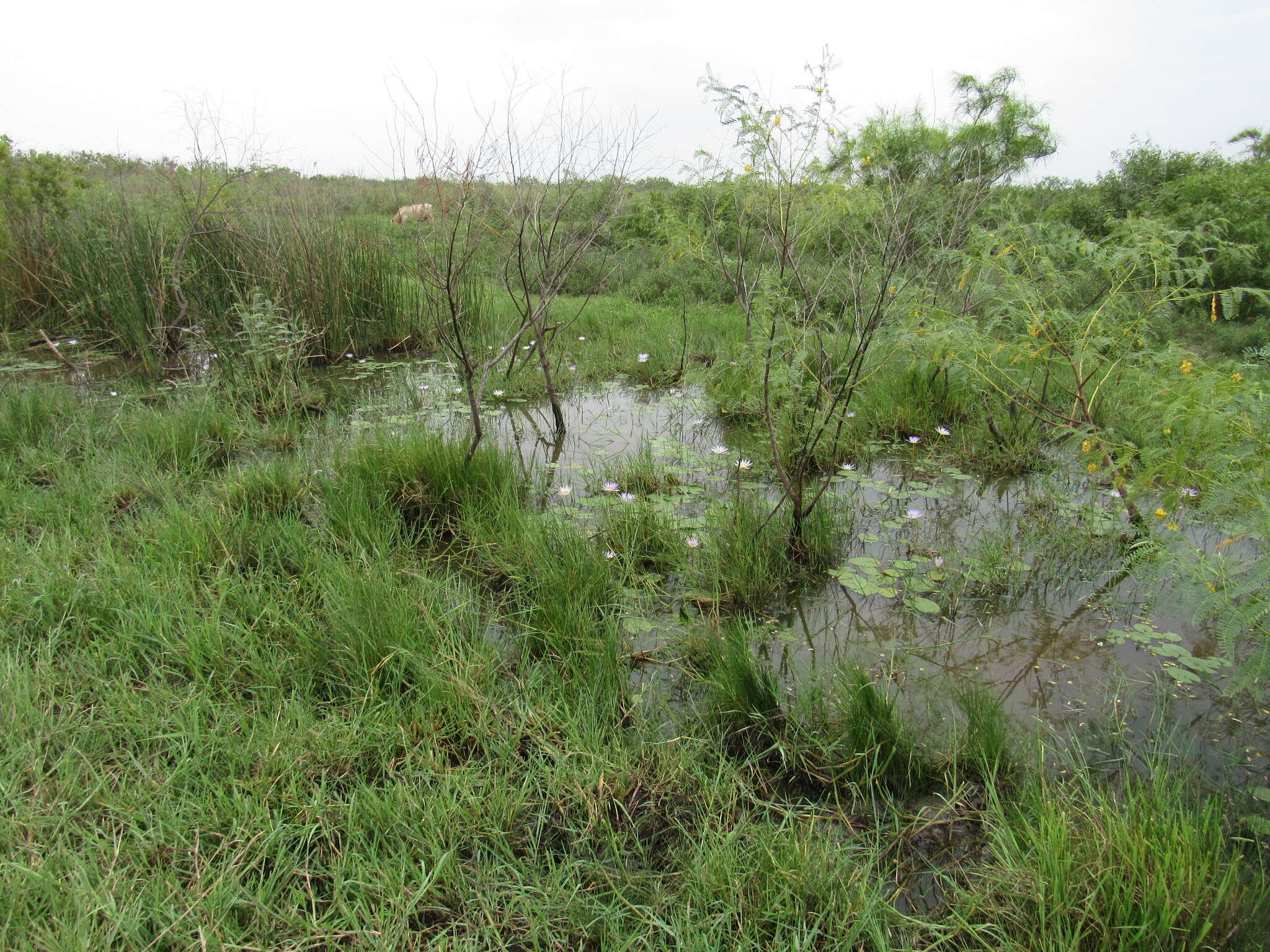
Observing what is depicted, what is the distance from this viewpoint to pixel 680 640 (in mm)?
2162

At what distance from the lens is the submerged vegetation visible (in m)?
1.33

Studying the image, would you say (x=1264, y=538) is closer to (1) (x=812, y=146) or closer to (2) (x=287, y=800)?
(1) (x=812, y=146)

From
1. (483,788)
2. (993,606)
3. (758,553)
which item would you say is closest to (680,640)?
(758,553)

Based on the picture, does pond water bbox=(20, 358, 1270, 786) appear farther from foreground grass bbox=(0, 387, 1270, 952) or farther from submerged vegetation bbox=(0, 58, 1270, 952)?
foreground grass bbox=(0, 387, 1270, 952)

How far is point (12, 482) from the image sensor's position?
2984mm

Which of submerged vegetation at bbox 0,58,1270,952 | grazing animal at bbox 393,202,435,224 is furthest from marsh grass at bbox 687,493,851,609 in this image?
grazing animal at bbox 393,202,435,224

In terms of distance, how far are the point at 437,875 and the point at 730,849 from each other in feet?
1.92

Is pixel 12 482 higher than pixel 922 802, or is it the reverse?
pixel 12 482

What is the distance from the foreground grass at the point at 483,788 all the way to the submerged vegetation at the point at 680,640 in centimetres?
1

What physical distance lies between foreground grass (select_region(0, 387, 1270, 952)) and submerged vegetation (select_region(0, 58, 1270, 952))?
0.4 inches

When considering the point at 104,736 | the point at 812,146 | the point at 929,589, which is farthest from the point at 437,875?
the point at 812,146

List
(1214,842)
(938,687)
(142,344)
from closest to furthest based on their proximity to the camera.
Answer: (1214,842), (938,687), (142,344)

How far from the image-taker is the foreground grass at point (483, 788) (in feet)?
4.19

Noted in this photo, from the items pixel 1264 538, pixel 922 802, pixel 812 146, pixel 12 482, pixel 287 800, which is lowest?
pixel 922 802
